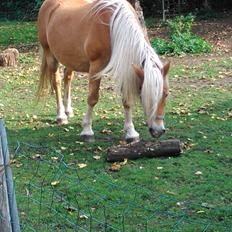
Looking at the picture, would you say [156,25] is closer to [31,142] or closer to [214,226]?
[31,142]

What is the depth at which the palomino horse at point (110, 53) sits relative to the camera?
5.34 m

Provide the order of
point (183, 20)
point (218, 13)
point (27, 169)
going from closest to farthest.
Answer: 1. point (27, 169)
2. point (183, 20)
3. point (218, 13)

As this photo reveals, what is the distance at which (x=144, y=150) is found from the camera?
543cm

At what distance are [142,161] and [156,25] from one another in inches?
506

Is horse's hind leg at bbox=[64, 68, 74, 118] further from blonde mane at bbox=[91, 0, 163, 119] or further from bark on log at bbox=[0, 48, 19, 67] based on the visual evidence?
bark on log at bbox=[0, 48, 19, 67]

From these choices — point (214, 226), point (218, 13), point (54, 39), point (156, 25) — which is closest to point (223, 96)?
point (54, 39)

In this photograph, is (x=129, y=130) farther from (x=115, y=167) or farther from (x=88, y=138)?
(x=115, y=167)

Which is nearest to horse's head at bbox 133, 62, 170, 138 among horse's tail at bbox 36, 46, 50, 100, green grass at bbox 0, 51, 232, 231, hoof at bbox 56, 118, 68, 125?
green grass at bbox 0, 51, 232, 231

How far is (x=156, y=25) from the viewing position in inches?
701

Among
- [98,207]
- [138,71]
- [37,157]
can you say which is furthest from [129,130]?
[98,207]

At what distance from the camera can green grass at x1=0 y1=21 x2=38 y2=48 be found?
1620 centimetres

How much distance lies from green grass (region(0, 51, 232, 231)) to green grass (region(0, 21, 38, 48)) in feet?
26.6

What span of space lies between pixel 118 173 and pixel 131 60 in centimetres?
113

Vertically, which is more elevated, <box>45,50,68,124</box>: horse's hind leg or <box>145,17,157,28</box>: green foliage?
<box>45,50,68,124</box>: horse's hind leg
